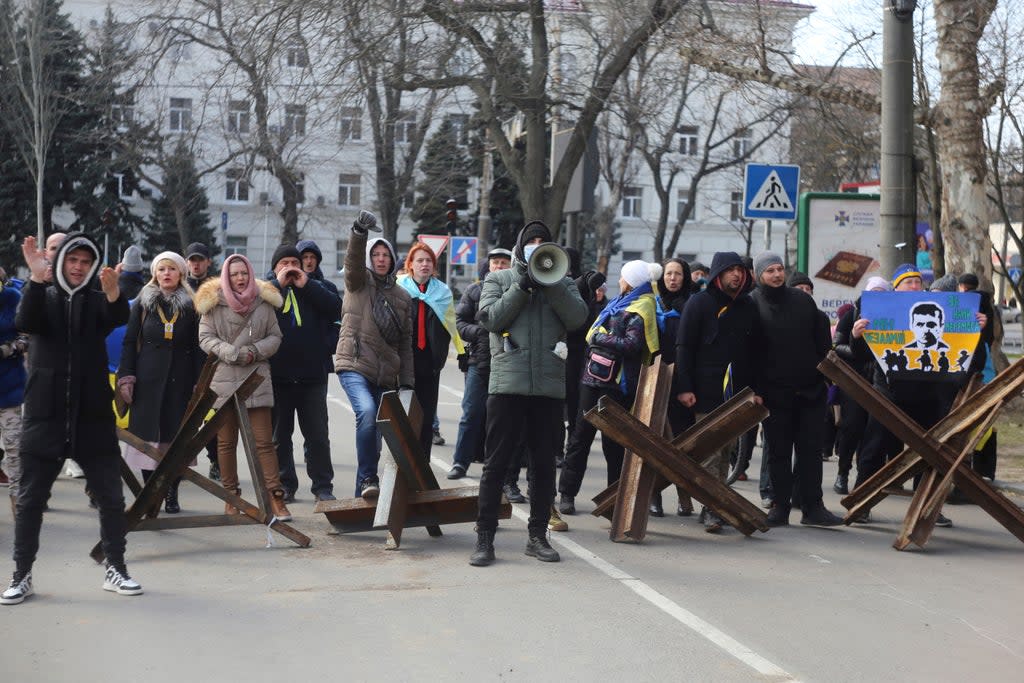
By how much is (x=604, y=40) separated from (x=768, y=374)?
13.3 meters

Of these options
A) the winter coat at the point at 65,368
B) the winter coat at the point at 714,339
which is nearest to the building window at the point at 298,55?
the winter coat at the point at 714,339

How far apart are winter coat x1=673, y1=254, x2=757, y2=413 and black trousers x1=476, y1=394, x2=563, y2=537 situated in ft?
5.74

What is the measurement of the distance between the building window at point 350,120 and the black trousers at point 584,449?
1079 cm

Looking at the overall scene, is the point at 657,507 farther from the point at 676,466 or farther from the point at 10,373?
the point at 10,373

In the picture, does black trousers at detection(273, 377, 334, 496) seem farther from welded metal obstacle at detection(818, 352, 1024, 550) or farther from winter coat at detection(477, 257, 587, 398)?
welded metal obstacle at detection(818, 352, 1024, 550)

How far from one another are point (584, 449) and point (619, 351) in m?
0.79

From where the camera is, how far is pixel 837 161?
3872 cm

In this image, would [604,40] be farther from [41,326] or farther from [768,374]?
[41,326]

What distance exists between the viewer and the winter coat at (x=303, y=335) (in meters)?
10.2

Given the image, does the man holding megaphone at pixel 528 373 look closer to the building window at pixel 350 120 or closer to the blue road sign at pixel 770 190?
the blue road sign at pixel 770 190

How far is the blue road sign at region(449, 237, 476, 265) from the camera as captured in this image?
103ft

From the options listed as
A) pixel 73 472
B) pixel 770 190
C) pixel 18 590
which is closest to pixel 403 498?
pixel 18 590

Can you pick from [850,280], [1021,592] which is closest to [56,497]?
[1021,592]

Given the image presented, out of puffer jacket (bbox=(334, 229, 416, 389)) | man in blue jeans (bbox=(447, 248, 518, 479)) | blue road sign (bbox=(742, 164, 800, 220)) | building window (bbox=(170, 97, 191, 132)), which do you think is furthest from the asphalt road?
building window (bbox=(170, 97, 191, 132))
